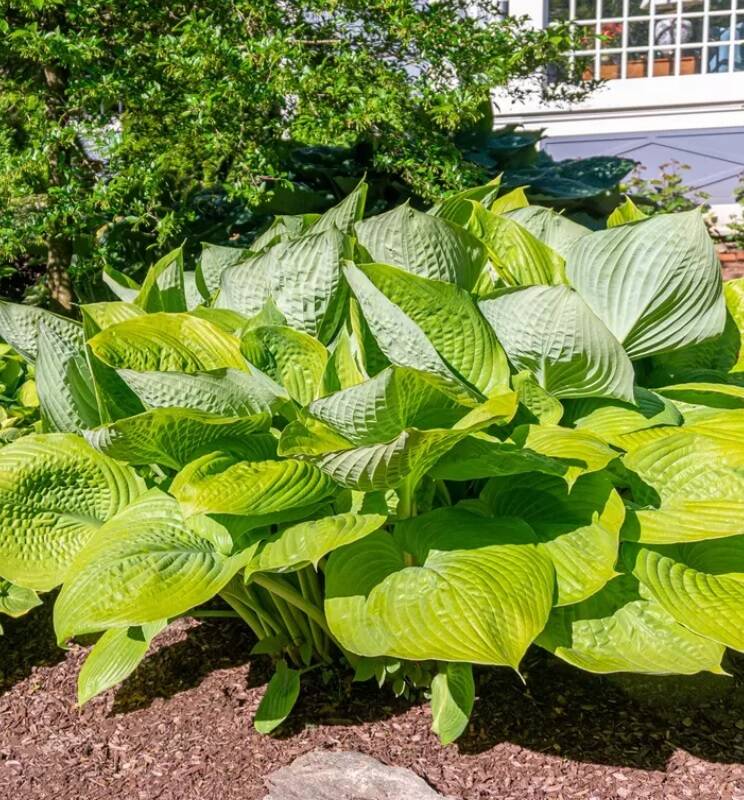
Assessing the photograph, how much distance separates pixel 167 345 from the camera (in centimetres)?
160

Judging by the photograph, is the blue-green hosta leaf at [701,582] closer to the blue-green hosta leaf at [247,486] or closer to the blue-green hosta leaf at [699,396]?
the blue-green hosta leaf at [699,396]

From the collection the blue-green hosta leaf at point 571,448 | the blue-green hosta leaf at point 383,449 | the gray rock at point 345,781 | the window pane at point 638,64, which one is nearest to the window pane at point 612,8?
the window pane at point 638,64

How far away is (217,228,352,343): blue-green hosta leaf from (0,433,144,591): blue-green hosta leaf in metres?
0.45

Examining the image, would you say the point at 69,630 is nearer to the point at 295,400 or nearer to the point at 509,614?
the point at 295,400

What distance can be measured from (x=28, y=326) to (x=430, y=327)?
0.86 metres

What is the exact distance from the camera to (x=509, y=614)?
130 centimetres

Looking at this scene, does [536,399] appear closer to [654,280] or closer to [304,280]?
[654,280]

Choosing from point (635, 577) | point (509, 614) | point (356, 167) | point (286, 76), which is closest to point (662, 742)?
point (635, 577)

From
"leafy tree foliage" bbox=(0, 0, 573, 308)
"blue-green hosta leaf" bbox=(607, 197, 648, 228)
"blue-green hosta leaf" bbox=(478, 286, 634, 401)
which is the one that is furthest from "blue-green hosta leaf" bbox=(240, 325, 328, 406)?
"leafy tree foliage" bbox=(0, 0, 573, 308)

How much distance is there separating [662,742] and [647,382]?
75cm

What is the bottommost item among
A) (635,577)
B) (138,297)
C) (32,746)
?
(32,746)

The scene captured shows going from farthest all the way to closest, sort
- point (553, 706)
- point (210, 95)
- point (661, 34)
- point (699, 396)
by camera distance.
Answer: point (661, 34)
point (210, 95)
point (553, 706)
point (699, 396)

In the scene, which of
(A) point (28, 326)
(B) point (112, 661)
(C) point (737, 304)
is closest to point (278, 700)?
(B) point (112, 661)

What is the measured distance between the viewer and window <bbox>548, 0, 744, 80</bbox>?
11.4 metres
